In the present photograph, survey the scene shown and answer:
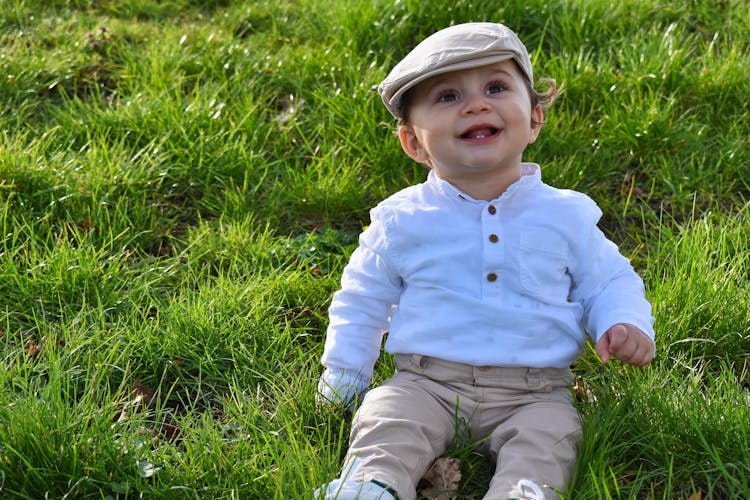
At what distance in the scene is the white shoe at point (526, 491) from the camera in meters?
2.25

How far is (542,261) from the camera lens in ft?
8.70

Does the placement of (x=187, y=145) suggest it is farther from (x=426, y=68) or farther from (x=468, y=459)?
(x=468, y=459)

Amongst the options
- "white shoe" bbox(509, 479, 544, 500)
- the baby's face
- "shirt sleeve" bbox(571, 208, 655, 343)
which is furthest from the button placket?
"white shoe" bbox(509, 479, 544, 500)

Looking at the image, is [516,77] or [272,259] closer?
[516,77]

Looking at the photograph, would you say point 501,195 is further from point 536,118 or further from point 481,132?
point 536,118

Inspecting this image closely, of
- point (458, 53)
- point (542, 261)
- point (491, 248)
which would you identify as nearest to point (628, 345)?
point (542, 261)

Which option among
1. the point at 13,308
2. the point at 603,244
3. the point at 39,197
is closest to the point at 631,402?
the point at 603,244

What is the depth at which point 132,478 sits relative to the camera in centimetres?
239

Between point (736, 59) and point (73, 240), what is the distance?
3.30 meters

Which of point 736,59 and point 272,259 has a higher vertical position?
point 736,59

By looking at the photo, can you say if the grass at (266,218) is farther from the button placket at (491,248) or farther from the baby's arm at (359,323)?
the button placket at (491,248)

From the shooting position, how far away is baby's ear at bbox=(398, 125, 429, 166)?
2875 mm

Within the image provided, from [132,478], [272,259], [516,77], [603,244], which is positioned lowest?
[272,259]

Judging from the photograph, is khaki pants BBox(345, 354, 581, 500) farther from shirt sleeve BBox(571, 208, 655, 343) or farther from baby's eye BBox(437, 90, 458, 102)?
baby's eye BBox(437, 90, 458, 102)
